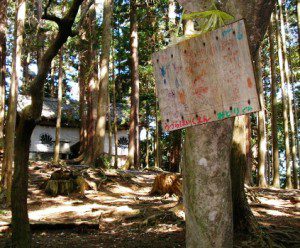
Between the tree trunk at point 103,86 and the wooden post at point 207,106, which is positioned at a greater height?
the tree trunk at point 103,86

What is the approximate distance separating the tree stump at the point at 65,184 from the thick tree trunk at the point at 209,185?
9.00m

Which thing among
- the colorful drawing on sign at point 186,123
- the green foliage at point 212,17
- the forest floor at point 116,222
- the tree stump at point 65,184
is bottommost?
the forest floor at point 116,222

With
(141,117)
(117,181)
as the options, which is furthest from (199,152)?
(141,117)

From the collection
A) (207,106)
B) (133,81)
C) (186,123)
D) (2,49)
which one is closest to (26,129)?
(186,123)

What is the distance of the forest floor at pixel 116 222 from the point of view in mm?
5809

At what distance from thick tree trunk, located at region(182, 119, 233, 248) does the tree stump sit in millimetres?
8997

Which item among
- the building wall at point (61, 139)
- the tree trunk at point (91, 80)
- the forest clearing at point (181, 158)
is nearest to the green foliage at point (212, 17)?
the forest clearing at point (181, 158)

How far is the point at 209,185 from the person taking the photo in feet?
8.92

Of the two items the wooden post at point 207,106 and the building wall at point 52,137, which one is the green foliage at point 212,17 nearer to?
the wooden post at point 207,106

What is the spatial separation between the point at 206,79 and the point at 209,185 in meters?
0.95

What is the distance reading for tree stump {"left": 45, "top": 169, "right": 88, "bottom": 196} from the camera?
37.0 feet

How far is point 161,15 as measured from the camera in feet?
68.1

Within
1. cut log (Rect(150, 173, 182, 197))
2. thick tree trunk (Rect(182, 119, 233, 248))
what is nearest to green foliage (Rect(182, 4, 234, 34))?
thick tree trunk (Rect(182, 119, 233, 248))

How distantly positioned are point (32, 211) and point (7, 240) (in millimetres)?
3258
